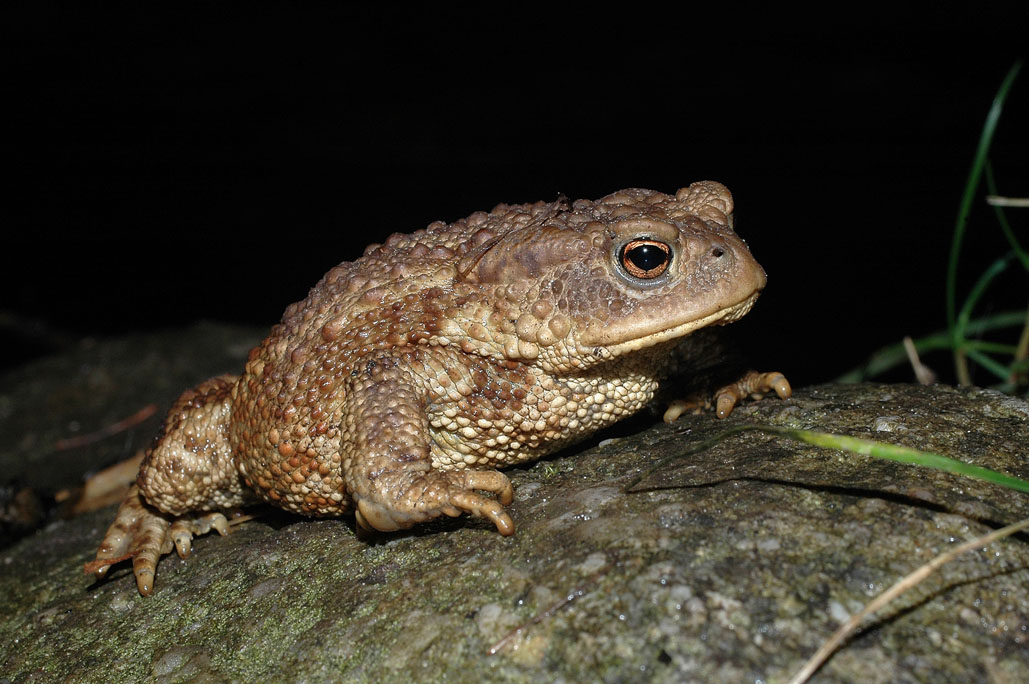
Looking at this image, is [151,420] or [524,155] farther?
[524,155]

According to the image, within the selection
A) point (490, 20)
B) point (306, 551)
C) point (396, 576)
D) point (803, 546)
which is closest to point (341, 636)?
point (396, 576)

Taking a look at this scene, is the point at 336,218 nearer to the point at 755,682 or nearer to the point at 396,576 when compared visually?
the point at 396,576

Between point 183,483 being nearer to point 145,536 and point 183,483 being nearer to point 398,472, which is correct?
point 145,536

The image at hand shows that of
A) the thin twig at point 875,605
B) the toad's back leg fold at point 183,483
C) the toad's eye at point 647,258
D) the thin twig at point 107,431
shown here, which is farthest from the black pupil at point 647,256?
the thin twig at point 107,431

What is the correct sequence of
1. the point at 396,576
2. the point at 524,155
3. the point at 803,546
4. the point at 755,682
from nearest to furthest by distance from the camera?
1. the point at 755,682
2. the point at 803,546
3. the point at 396,576
4. the point at 524,155

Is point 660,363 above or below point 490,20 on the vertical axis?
below

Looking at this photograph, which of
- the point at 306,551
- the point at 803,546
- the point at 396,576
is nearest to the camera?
the point at 803,546

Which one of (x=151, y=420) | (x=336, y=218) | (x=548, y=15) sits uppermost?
(x=548, y=15)
